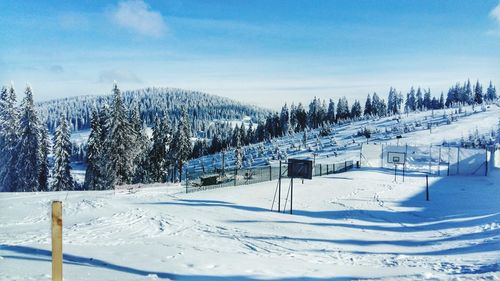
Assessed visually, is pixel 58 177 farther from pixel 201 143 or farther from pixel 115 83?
pixel 201 143

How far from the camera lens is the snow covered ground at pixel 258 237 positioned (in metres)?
11.5

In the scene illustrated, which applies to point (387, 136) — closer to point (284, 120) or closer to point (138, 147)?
point (138, 147)

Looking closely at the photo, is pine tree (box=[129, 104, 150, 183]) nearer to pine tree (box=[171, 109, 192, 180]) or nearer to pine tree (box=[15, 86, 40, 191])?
pine tree (box=[171, 109, 192, 180])

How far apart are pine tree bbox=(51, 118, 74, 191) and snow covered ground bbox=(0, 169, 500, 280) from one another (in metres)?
22.4

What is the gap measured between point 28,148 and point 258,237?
117 ft

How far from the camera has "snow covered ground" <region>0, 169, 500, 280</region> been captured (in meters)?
11.5

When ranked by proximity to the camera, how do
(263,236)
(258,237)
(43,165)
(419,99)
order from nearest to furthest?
(258,237) → (263,236) → (43,165) → (419,99)

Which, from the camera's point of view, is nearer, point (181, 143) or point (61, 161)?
point (61, 161)

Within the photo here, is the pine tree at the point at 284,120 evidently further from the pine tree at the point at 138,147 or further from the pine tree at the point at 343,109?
the pine tree at the point at 138,147

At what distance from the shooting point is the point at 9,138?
1631 inches

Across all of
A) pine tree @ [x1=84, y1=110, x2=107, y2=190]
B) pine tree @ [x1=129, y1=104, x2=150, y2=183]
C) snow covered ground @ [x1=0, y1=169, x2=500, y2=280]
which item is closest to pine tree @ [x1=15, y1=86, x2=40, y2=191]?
pine tree @ [x1=84, y1=110, x2=107, y2=190]

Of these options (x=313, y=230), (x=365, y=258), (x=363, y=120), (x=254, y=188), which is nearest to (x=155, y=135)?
(x=254, y=188)

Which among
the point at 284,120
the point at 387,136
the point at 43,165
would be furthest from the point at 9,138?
the point at 284,120

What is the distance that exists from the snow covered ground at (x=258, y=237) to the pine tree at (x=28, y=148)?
16193 mm
